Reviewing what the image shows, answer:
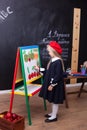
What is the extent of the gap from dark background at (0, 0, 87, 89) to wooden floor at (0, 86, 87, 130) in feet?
2.21

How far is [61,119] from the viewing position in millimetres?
3654

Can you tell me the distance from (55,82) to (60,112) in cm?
87

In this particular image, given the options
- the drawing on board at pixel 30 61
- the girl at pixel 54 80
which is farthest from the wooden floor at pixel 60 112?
the drawing on board at pixel 30 61

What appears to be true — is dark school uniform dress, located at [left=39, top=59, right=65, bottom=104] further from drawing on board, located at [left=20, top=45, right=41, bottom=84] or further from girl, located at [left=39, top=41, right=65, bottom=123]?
drawing on board, located at [left=20, top=45, right=41, bottom=84]

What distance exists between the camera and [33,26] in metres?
4.89

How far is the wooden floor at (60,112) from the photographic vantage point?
3389 mm

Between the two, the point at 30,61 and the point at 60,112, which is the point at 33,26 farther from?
the point at 60,112

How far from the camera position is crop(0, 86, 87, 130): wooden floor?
11.1 feet

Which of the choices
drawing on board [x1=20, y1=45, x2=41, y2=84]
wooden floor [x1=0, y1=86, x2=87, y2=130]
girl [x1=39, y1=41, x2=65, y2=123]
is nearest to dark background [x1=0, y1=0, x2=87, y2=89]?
wooden floor [x1=0, y1=86, x2=87, y2=130]

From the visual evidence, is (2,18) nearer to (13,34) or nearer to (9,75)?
(13,34)

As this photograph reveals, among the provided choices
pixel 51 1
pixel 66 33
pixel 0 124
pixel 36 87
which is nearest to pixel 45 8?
pixel 51 1

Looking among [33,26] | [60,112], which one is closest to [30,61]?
[60,112]

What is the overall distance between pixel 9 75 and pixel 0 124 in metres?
1.75

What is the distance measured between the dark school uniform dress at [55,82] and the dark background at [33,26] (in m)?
1.49
